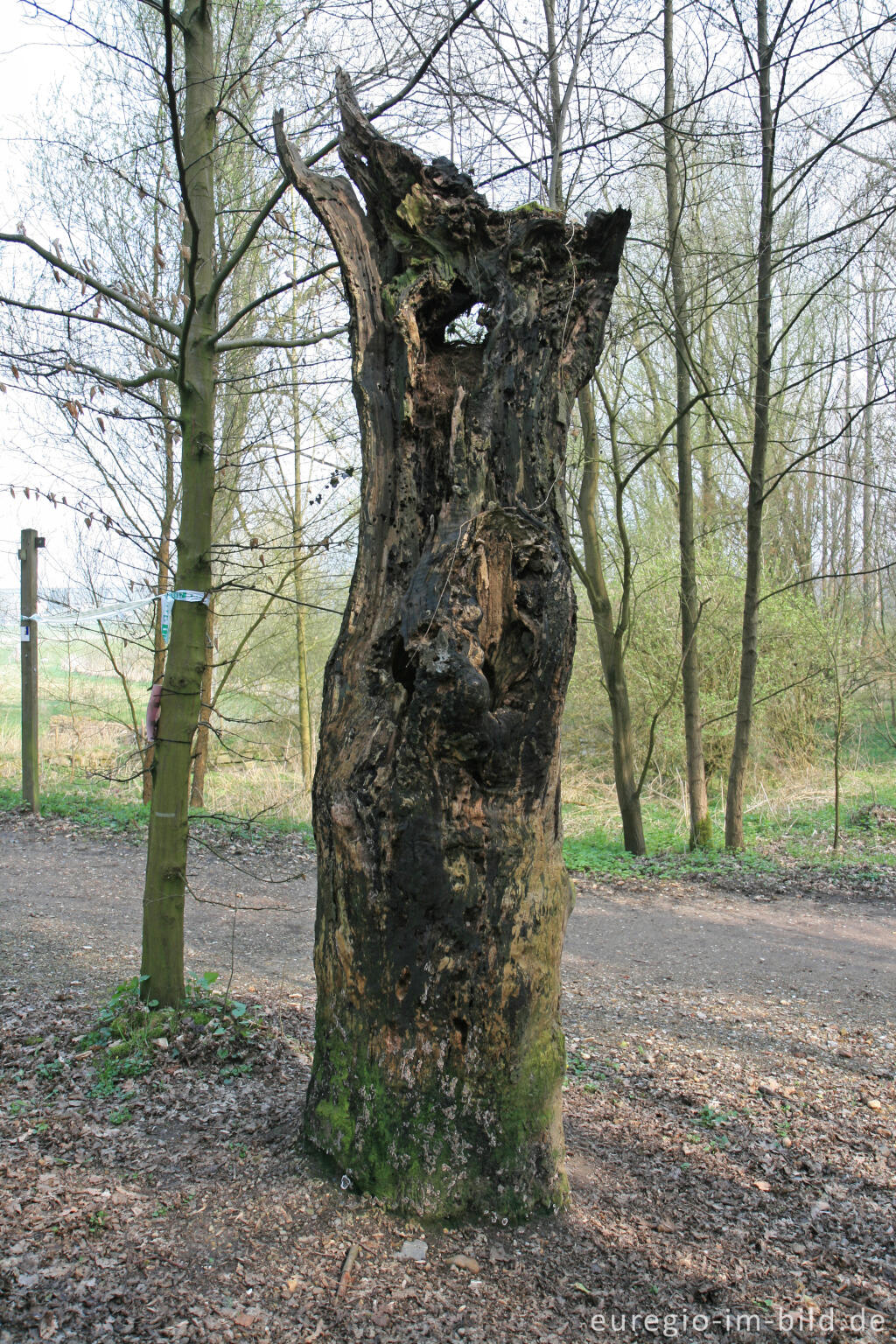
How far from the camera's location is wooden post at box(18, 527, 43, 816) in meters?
8.94

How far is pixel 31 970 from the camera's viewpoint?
15.6 feet

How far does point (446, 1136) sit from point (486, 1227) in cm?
28

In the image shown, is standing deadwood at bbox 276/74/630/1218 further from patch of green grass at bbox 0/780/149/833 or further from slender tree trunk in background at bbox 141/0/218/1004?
patch of green grass at bbox 0/780/149/833

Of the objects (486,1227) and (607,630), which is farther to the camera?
(607,630)

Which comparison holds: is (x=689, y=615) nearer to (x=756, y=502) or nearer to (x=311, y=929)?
(x=756, y=502)

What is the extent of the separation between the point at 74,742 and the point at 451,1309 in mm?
12215

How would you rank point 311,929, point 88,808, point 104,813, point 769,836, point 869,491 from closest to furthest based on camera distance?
1. point 311,929
2. point 104,813
3. point 88,808
4. point 769,836
5. point 869,491

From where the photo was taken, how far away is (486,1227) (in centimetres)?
242

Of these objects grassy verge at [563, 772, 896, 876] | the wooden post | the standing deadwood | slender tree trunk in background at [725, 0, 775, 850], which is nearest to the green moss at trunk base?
the standing deadwood

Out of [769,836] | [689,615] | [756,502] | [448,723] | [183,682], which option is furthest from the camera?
[769,836]

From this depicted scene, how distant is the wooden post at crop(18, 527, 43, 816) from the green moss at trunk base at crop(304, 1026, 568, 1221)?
7662 millimetres

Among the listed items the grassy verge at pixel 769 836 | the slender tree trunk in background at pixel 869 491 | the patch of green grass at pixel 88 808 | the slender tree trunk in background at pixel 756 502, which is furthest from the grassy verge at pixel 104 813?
the slender tree trunk in background at pixel 869 491

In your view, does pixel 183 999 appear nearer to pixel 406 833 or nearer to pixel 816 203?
pixel 406 833

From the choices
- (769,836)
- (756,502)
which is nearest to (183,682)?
(756,502)
